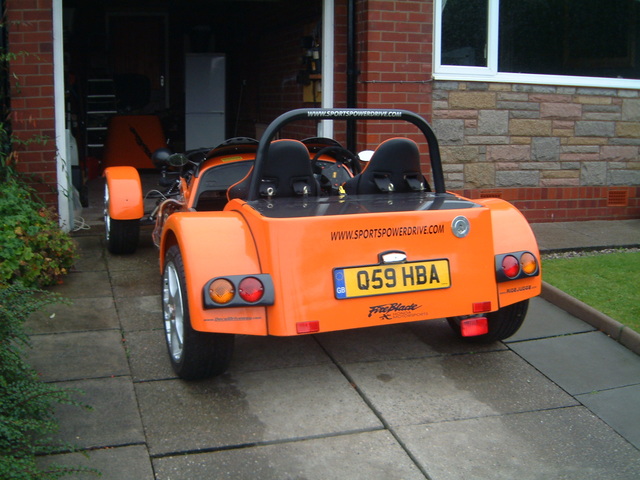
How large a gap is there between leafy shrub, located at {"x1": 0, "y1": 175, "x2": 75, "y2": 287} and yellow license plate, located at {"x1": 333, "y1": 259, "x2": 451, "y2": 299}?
2743 millimetres

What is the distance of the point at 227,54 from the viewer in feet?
49.5

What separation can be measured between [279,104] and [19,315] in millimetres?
8148

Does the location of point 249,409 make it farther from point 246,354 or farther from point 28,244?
point 28,244

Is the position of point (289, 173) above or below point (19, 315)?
above

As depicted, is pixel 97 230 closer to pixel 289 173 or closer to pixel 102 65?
pixel 289 173

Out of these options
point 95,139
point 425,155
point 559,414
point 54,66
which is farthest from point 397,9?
point 95,139

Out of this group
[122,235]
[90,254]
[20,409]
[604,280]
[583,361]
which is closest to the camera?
[20,409]

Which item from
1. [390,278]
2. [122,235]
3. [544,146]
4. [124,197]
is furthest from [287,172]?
[544,146]

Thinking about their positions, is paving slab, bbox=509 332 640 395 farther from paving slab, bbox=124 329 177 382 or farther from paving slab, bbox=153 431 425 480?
paving slab, bbox=124 329 177 382

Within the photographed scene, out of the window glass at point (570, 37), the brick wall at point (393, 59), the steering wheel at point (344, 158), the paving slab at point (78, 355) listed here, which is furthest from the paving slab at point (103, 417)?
the window glass at point (570, 37)

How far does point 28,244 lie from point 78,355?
1.67 m

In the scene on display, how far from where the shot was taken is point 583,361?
4992 millimetres

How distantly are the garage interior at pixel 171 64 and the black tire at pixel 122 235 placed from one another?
340cm

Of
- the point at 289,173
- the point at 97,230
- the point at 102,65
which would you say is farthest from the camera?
the point at 102,65
